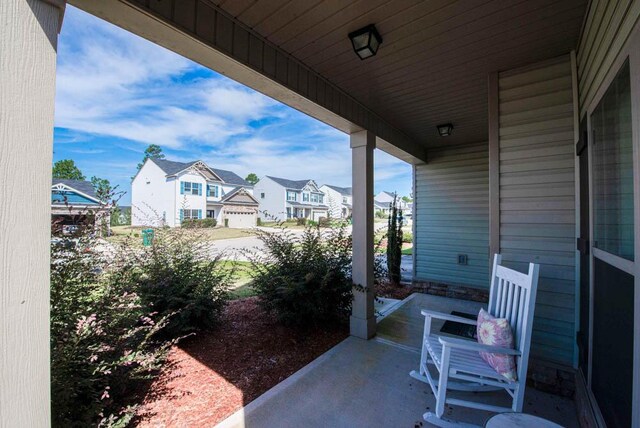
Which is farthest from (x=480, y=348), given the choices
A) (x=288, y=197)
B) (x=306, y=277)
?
(x=288, y=197)

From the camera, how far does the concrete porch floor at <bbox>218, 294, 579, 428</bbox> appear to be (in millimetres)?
1932

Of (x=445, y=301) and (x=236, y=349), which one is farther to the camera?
(x=445, y=301)

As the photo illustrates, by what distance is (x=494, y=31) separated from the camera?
2.08 m

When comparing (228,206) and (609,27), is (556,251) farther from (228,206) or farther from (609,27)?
(228,206)

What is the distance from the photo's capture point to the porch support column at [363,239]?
3.21 metres

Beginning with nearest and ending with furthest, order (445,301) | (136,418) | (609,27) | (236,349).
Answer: (609,27) → (136,418) → (236,349) → (445,301)

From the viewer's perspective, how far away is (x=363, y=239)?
321 centimetres

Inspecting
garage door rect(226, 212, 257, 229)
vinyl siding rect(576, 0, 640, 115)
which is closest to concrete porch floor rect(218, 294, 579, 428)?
vinyl siding rect(576, 0, 640, 115)

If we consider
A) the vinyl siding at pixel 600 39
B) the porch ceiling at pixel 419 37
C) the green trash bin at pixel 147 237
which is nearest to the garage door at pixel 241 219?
the green trash bin at pixel 147 237

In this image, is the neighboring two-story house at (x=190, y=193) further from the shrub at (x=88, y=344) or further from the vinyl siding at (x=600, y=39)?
the vinyl siding at (x=600, y=39)

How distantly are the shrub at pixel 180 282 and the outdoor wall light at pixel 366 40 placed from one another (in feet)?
9.54

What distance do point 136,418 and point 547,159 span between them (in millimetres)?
3797

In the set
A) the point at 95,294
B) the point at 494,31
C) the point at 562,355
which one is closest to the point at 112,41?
the point at 95,294

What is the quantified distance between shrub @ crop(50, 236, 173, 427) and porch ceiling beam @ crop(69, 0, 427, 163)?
1557mm
